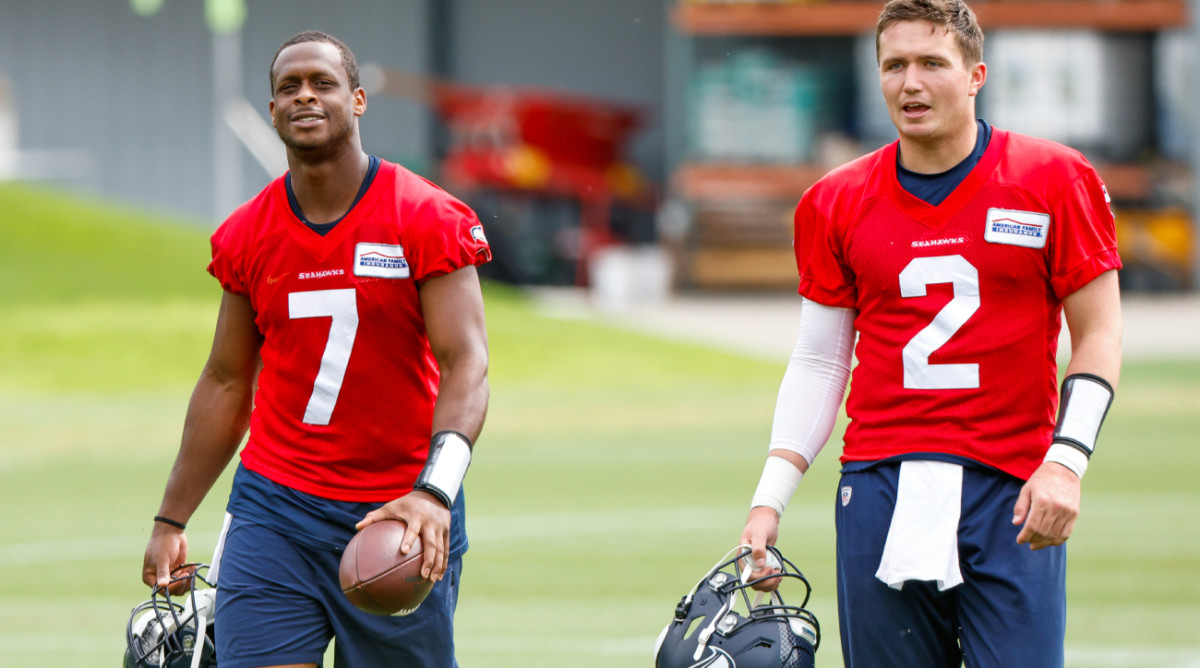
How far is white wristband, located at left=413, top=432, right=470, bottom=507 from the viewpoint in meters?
3.78

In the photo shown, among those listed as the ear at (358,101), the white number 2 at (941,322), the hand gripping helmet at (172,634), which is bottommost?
the hand gripping helmet at (172,634)

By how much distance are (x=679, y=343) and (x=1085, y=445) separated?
16.2 meters

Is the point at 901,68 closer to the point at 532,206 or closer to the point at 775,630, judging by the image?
the point at 775,630

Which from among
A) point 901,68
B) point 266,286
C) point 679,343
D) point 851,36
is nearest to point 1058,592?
point 901,68

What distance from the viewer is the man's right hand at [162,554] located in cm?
448

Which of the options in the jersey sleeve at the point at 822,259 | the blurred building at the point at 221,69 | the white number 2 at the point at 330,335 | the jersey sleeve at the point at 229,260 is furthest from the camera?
the blurred building at the point at 221,69

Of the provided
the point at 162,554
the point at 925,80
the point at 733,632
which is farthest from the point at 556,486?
the point at 925,80

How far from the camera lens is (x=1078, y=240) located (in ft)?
11.9

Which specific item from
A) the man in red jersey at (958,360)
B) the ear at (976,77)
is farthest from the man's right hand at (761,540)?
the ear at (976,77)

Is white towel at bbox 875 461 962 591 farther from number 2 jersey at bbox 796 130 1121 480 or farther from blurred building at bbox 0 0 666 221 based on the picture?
blurred building at bbox 0 0 666 221

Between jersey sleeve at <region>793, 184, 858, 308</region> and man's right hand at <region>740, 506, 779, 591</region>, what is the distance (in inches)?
21.4

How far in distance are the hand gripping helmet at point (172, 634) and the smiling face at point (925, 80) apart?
2.23m

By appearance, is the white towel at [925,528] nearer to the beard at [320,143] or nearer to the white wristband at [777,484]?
the white wristband at [777,484]

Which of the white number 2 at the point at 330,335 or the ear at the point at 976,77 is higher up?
the ear at the point at 976,77
